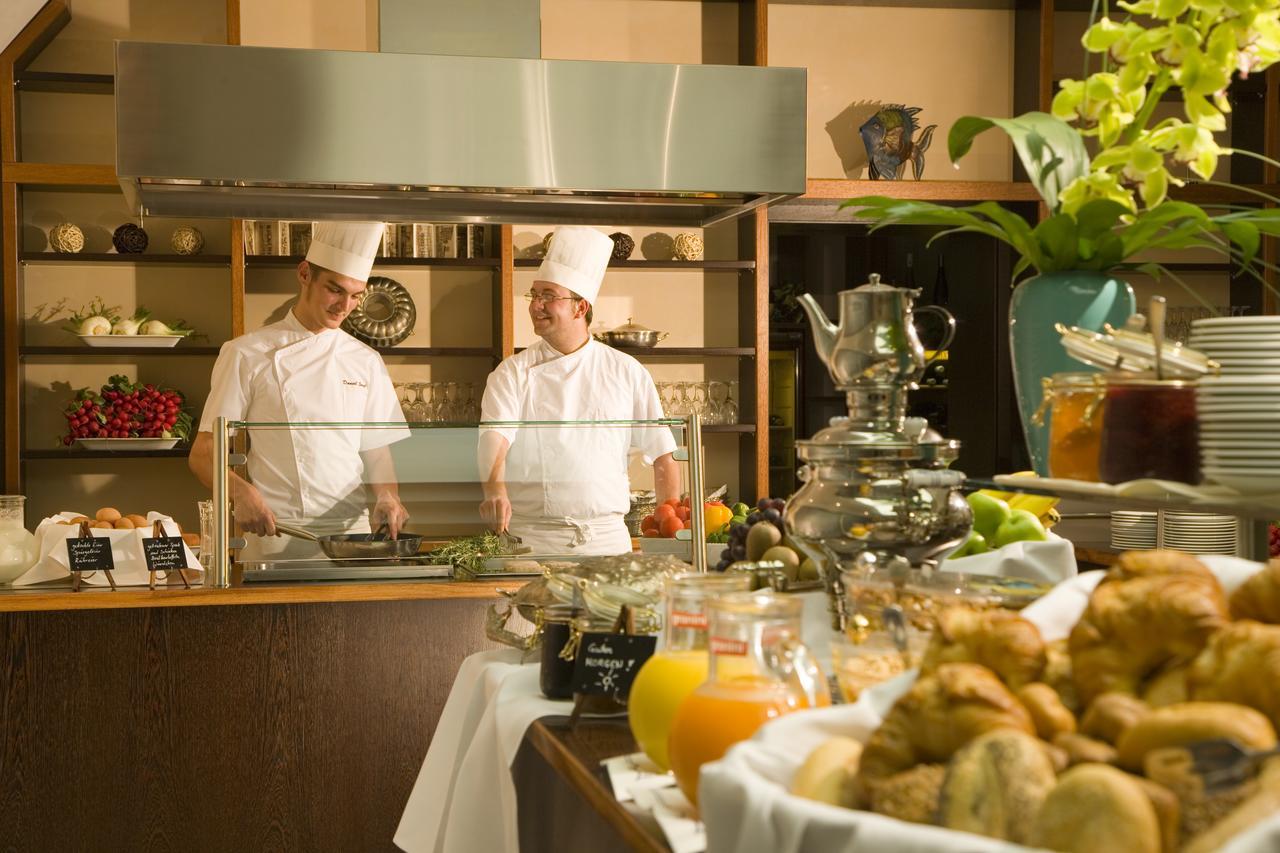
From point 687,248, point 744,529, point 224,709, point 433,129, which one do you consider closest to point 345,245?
point 433,129

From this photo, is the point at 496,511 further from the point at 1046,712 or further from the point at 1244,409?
the point at 1046,712

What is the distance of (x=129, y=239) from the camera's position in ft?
16.5

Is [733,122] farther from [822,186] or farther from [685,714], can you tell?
[822,186]

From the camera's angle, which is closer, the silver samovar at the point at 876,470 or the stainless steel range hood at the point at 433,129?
the silver samovar at the point at 876,470

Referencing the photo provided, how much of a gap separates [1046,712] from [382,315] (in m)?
4.74

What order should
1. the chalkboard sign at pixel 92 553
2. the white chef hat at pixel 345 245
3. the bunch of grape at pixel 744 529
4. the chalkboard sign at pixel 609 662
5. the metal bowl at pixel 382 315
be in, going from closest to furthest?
the chalkboard sign at pixel 609 662 → the bunch of grape at pixel 744 529 → the chalkboard sign at pixel 92 553 → the white chef hat at pixel 345 245 → the metal bowl at pixel 382 315

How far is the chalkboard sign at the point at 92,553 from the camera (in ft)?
9.14

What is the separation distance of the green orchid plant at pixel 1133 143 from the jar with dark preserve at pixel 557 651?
55 cm

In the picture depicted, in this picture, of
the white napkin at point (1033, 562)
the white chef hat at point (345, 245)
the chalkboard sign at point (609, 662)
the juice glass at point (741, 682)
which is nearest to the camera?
Result: the juice glass at point (741, 682)

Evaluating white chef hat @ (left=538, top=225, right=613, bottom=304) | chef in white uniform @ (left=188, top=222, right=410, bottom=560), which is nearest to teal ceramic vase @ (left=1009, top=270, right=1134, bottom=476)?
chef in white uniform @ (left=188, top=222, right=410, bottom=560)

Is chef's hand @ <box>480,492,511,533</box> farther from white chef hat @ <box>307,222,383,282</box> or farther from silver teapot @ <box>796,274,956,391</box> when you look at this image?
white chef hat @ <box>307,222,383,282</box>

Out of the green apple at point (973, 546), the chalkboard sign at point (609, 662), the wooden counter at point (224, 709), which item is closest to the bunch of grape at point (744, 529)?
the green apple at point (973, 546)

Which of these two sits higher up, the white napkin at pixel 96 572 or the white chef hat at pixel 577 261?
the white chef hat at pixel 577 261

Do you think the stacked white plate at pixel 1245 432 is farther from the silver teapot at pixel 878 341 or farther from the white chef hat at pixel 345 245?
A: the white chef hat at pixel 345 245
